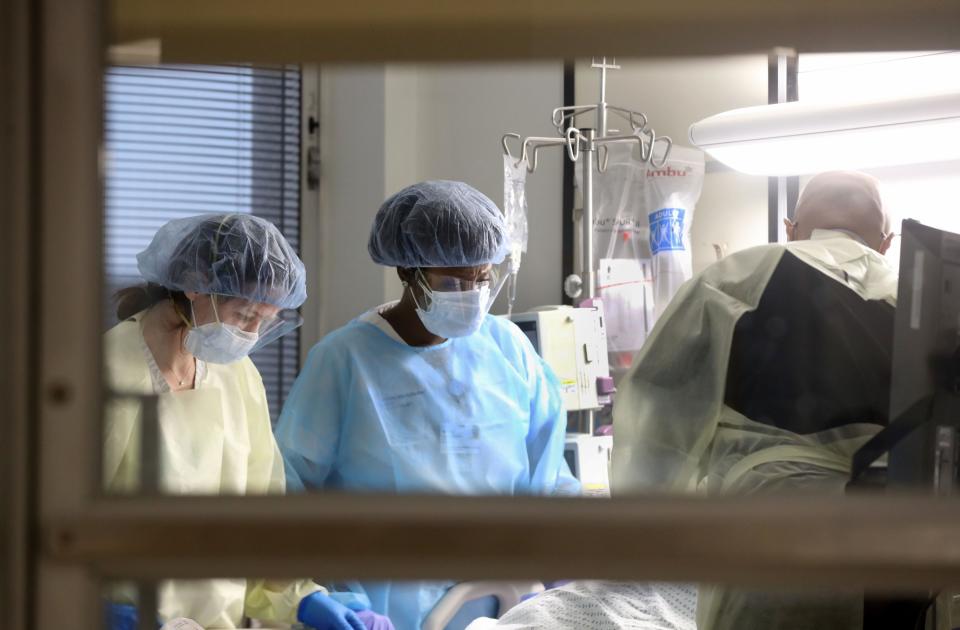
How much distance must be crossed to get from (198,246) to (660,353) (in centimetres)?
92

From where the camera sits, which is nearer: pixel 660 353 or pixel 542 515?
pixel 542 515

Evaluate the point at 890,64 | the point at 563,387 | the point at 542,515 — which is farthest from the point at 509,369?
the point at 542,515

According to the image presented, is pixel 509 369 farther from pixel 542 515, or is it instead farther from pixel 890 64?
pixel 542 515

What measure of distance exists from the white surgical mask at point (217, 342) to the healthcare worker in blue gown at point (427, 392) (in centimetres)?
19

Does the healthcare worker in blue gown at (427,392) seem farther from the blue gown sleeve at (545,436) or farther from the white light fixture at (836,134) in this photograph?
the white light fixture at (836,134)

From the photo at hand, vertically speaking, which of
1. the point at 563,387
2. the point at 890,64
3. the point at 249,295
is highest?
the point at 890,64

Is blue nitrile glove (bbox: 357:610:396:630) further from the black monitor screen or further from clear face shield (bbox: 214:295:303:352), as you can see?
the black monitor screen

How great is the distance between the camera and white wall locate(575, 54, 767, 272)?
342cm

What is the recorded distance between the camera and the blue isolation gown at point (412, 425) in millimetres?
2035

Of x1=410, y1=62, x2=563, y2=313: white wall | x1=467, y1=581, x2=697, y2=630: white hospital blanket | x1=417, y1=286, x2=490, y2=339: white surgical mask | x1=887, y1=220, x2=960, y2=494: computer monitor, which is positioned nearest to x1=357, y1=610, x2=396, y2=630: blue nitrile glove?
x1=467, y1=581, x2=697, y2=630: white hospital blanket

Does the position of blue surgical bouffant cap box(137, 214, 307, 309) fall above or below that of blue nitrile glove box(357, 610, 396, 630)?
above

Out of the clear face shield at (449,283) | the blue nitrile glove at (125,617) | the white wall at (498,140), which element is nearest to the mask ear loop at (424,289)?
the clear face shield at (449,283)

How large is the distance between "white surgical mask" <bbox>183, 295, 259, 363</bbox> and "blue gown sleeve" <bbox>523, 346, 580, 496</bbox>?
2.35 feet

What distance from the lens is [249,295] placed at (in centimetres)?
196
